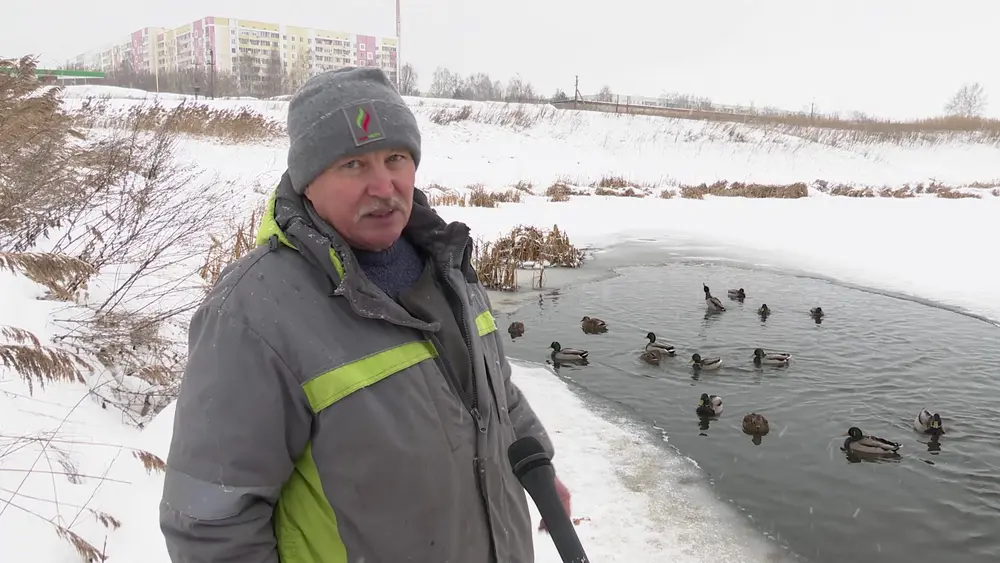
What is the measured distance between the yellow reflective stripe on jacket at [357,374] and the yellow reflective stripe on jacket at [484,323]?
1.04 ft

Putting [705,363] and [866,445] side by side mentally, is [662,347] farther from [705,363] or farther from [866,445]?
[866,445]

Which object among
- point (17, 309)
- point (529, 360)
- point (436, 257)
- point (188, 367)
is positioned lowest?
point (529, 360)

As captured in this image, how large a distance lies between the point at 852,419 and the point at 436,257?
20.3 ft

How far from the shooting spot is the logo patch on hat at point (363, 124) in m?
1.43

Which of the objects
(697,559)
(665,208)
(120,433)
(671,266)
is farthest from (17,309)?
(665,208)

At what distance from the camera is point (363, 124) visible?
57.1 inches

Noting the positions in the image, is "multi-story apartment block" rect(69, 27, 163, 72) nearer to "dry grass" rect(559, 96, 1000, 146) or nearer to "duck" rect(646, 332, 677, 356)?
"dry grass" rect(559, 96, 1000, 146)

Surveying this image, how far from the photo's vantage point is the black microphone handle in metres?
1.17

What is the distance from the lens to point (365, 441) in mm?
1279

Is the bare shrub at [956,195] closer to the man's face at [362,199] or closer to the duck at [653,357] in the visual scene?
the duck at [653,357]

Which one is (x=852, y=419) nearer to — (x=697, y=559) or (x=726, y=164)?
(x=697, y=559)

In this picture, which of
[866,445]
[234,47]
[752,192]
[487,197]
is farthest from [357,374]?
[234,47]

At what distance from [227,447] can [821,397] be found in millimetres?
7094

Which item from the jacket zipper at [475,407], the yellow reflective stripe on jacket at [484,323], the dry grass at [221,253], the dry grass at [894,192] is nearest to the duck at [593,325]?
the dry grass at [221,253]
